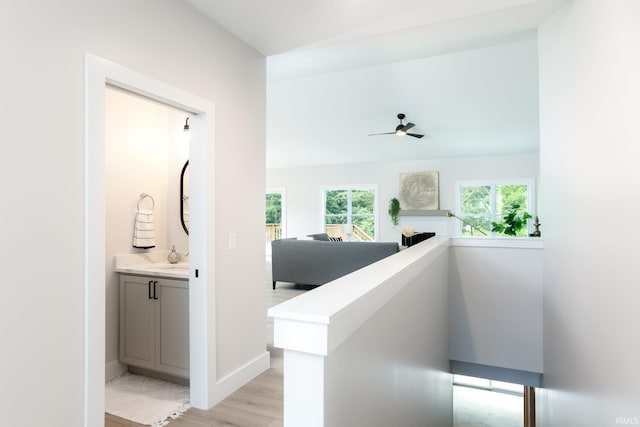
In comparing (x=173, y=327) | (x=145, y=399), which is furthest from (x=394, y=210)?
(x=145, y=399)

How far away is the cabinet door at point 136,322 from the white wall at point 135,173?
7cm

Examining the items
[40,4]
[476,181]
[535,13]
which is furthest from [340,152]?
[40,4]

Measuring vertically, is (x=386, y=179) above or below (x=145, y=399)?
above

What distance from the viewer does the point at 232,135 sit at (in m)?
2.60

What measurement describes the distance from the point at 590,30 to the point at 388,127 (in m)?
4.84

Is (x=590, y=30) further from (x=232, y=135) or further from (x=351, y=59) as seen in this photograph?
(x=351, y=59)

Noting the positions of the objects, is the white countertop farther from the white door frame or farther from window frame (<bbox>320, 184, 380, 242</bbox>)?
window frame (<bbox>320, 184, 380, 242</bbox>)

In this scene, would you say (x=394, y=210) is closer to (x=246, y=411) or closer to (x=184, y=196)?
(x=184, y=196)

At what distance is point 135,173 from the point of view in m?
3.02

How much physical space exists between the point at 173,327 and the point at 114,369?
2.22ft

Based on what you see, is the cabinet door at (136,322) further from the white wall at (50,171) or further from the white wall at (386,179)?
the white wall at (386,179)

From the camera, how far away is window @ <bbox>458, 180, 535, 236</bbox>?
25.0 feet

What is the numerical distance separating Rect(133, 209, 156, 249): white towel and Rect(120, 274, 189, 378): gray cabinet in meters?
0.31

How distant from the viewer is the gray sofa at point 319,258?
565 cm
